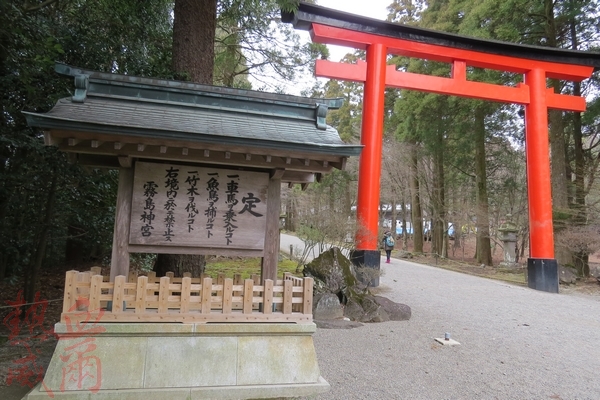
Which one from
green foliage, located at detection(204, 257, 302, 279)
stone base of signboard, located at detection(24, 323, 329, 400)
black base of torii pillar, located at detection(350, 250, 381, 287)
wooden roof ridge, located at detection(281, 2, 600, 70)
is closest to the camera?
stone base of signboard, located at detection(24, 323, 329, 400)

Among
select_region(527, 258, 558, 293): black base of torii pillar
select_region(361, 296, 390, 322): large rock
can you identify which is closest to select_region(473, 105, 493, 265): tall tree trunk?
select_region(527, 258, 558, 293): black base of torii pillar

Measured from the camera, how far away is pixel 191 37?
5.82 m

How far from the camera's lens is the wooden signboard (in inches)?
145

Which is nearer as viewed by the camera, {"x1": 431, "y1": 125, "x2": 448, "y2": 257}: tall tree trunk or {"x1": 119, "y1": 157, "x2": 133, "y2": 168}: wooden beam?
{"x1": 119, "y1": 157, "x2": 133, "y2": 168}: wooden beam

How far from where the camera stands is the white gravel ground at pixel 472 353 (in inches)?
150

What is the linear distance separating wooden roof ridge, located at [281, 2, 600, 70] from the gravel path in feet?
20.1

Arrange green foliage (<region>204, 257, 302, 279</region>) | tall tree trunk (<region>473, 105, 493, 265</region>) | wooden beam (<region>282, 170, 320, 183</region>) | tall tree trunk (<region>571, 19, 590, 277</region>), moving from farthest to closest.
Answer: tall tree trunk (<region>473, 105, 493, 265</region>), tall tree trunk (<region>571, 19, 590, 277</region>), green foliage (<region>204, 257, 302, 279</region>), wooden beam (<region>282, 170, 320, 183</region>)

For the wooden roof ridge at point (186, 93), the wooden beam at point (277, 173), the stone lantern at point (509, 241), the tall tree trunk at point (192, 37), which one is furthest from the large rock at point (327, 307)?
the stone lantern at point (509, 241)

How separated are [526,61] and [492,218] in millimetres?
7849

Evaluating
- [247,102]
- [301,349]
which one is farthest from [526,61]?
[301,349]

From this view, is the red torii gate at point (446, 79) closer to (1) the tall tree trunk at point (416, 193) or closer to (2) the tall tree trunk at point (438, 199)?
(2) the tall tree trunk at point (438, 199)

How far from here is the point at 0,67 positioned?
5246mm

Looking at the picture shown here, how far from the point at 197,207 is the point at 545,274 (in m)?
9.38

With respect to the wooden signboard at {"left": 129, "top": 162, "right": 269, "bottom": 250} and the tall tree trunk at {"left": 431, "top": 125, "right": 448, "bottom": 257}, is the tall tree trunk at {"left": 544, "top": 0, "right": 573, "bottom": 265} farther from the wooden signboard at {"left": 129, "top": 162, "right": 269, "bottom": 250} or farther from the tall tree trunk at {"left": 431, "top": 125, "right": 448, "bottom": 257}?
the wooden signboard at {"left": 129, "top": 162, "right": 269, "bottom": 250}
